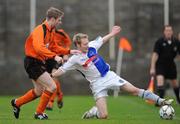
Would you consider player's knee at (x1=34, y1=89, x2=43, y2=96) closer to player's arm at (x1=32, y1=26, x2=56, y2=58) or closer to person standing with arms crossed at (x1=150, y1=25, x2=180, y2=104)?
player's arm at (x1=32, y1=26, x2=56, y2=58)

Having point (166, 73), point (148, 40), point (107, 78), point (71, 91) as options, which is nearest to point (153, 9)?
point (148, 40)

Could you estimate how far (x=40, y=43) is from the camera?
1286 cm

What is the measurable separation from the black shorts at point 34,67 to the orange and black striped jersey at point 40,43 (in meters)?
0.08

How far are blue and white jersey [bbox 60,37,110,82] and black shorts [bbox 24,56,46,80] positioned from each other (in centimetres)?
52

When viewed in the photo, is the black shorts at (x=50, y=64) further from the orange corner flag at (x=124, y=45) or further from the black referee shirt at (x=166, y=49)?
the orange corner flag at (x=124, y=45)

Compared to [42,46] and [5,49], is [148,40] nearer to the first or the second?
[5,49]

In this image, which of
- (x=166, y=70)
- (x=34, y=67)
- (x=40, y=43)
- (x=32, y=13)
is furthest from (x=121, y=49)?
(x=40, y=43)

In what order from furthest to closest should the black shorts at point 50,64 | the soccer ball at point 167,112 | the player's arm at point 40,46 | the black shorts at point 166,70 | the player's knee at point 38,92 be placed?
the black shorts at point 166,70, the black shorts at point 50,64, the player's knee at point 38,92, the soccer ball at point 167,112, the player's arm at point 40,46

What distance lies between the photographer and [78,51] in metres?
13.2

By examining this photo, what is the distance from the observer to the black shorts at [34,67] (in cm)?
1326

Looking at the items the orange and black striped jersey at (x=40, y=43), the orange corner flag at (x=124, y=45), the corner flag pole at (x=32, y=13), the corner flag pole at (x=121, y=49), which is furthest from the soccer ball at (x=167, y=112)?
the corner flag pole at (x=32, y=13)

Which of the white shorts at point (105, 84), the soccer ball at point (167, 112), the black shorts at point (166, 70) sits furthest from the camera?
the black shorts at point (166, 70)

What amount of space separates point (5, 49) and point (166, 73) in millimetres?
11432

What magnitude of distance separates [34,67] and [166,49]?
22.3ft
